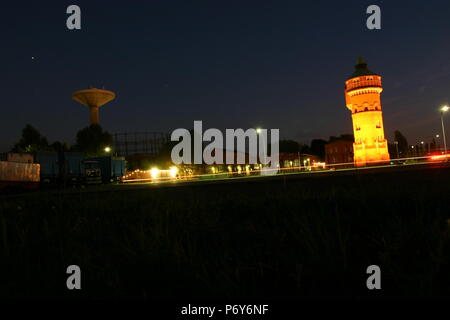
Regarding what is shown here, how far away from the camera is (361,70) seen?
87.2 m

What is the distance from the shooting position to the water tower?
77875 millimetres

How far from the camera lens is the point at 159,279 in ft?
8.18

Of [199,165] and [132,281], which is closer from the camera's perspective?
[132,281]

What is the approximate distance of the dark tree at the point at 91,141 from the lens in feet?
224

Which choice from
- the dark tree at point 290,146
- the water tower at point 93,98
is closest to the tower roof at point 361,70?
the dark tree at point 290,146

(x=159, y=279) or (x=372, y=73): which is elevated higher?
(x=372, y=73)
